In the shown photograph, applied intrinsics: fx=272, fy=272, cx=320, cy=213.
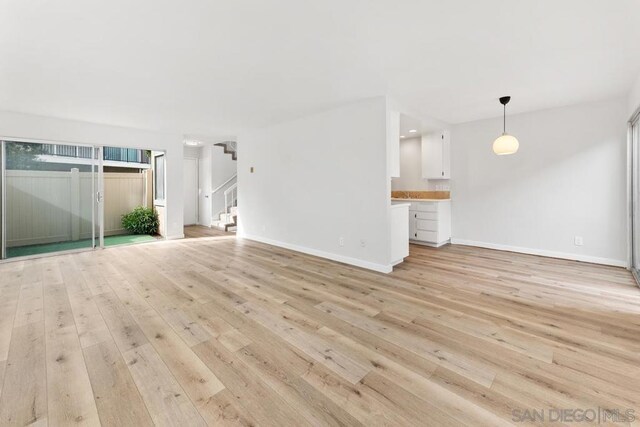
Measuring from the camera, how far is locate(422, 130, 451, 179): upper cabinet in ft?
18.8

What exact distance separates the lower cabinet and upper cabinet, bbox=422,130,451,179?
0.64m

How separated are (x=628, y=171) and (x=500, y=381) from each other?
13.9ft

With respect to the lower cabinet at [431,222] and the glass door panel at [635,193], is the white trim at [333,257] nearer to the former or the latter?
the lower cabinet at [431,222]

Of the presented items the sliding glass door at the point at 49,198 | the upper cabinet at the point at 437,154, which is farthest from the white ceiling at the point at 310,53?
the upper cabinet at the point at 437,154

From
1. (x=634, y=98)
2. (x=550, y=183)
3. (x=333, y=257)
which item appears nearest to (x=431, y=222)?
(x=550, y=183)

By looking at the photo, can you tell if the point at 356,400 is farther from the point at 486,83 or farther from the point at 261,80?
the point at 486,83

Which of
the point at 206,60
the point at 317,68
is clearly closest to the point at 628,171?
the point at 317,68

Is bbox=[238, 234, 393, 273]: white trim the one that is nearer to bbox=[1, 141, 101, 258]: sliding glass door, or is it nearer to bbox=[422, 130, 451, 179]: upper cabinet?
bbox=[422, 130, 451, 179]: upper cabinet

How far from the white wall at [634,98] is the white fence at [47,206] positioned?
8641 mm

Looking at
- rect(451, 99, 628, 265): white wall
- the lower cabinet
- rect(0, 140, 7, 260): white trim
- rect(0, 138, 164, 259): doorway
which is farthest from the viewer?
the lower cabinet

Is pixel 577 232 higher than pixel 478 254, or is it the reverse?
pixel 577 232

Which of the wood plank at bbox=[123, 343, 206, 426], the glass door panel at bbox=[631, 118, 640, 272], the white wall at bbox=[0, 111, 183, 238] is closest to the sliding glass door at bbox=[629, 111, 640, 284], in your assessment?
the glass door panel at bbox=[631, 118, 640, 272]

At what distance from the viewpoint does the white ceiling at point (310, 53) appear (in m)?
2.08

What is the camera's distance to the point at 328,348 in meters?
2.02
